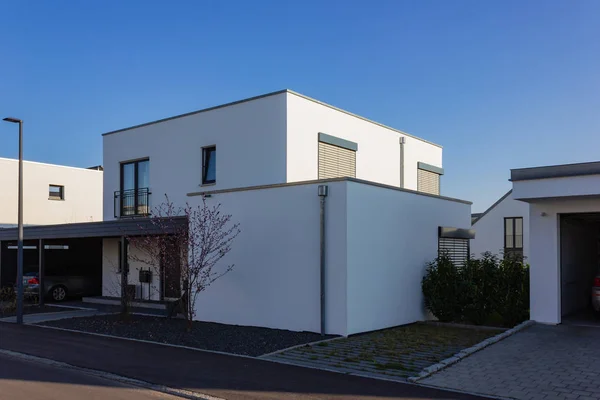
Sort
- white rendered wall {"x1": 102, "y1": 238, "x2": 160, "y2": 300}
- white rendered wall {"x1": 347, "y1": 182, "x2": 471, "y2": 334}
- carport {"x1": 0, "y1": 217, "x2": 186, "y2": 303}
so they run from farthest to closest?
carport {"x1": 0, "y1": 217, "x2": 186, "y2": 303}, white rendered wall {"x1": 102, "y1": 238, "x2": 160, "y2": 300}, white rendered wall {"x1": 347, "y1": 182, "x2": 471, "y2": 334}

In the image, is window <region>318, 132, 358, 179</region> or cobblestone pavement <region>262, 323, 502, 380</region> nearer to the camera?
cobblestone pavement <region>262, 323, 502, 380</region>

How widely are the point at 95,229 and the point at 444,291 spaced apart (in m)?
11.1

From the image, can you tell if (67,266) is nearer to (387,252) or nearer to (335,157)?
(335,157)

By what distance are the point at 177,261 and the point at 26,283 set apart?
888 centimetres

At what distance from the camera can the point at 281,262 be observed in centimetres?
1279

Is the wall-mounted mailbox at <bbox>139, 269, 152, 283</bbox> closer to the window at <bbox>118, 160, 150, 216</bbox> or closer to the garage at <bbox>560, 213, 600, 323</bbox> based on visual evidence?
the window at <bbox>118, 160, 150, 216</bbox>

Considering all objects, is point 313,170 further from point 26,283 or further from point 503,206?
point 503,206

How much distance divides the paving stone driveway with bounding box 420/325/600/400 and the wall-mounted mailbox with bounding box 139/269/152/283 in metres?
12.5

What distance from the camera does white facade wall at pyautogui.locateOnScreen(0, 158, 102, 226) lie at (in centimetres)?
2914

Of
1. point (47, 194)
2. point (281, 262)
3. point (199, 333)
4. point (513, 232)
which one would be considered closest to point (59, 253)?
point (47, 194)

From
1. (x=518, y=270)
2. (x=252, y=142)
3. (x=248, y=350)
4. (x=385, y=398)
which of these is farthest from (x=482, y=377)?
(x=252, y=142)

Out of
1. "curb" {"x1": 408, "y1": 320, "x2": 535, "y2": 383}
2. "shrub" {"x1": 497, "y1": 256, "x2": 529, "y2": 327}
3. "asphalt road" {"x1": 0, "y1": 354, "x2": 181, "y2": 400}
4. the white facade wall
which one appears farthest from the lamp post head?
the white facade wall

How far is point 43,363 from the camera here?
9789mm

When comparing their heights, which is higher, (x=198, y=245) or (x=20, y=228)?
(x=20, y=228)
